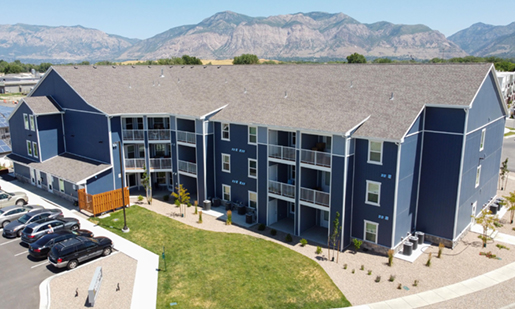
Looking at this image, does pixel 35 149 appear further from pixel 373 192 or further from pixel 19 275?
pixel 373 192

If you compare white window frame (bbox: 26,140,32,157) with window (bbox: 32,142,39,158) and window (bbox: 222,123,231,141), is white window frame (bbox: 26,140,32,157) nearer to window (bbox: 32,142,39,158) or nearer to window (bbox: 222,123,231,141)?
window (bbox: 32,142,39,158)

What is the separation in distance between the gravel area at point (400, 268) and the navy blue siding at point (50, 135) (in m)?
23.2

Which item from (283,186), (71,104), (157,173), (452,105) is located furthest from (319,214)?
(71,104)

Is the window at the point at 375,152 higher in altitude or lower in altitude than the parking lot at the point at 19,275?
higher

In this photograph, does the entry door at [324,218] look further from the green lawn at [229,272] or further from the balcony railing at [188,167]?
the balcony railing at [188,167]

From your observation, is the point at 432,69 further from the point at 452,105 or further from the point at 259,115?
the point at 259,115

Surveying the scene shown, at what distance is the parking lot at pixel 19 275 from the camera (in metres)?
19.7

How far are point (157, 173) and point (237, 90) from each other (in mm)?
12219

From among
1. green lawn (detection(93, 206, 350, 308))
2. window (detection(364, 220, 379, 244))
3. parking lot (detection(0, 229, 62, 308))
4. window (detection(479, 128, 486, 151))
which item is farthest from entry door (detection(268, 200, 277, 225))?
window (detection(479, 128, 486, 151))

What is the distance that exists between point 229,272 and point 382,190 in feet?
37.5

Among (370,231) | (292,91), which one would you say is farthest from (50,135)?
(370,231)

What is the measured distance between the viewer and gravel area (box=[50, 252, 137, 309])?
19391 millimetres

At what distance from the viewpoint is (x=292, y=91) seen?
1319 inches

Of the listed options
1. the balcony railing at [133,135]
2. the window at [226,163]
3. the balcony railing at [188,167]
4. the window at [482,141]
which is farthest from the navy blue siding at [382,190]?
the balcony railing at [133,135]
